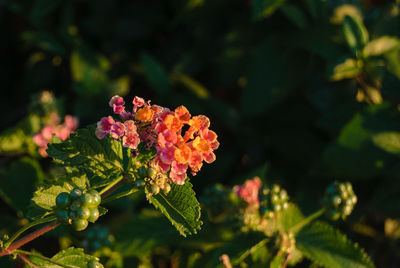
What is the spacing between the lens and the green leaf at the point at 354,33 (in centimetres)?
232

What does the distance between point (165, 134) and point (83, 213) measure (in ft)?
1.04

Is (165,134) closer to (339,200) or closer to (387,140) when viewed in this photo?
(339,200)

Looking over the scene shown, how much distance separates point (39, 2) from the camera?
2.89 meters

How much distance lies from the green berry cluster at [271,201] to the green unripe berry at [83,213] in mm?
886

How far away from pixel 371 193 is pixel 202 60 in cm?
137

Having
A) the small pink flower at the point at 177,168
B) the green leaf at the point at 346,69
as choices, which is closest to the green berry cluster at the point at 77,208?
the small pink flower at the point at 177,168

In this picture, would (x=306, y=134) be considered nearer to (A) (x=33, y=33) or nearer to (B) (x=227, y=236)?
Answer: (B) (x=227, y=236)


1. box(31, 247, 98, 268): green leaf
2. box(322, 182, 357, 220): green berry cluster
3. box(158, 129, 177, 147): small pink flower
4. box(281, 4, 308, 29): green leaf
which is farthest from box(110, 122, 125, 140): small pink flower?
box(281, 4, 308, 29): green leaf

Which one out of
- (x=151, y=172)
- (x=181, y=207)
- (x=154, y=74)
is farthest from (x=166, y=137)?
(x=154, y=74)

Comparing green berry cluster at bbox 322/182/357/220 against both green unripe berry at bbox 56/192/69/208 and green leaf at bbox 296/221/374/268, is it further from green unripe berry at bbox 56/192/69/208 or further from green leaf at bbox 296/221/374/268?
green unripe berry at bbox 56/192/69/208

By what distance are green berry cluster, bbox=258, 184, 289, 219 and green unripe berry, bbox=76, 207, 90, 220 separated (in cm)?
A: 89

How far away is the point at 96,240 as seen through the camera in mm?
2008

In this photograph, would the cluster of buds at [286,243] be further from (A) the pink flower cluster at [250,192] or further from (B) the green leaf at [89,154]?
(B) the green leaf at [89,154]

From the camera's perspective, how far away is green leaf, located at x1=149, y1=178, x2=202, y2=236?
1.34 m
